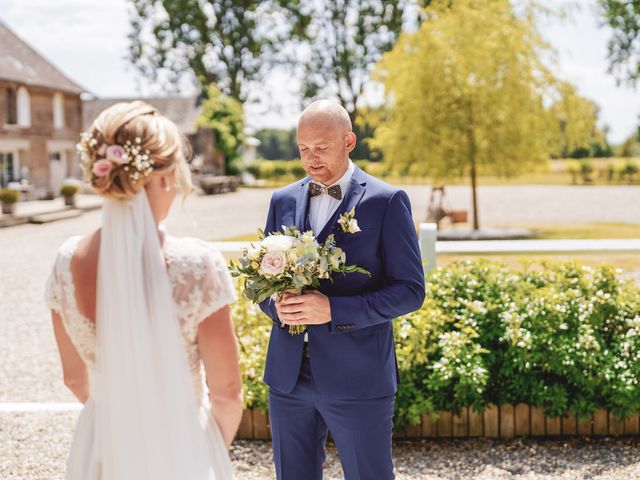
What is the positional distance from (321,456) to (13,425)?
142 inches

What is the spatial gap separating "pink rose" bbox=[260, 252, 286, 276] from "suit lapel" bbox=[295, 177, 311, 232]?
1.23 ft

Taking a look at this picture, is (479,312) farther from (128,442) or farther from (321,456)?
(128,442)

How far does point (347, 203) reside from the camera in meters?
3.18

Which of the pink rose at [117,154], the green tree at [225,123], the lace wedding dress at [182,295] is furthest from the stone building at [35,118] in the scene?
the pink rose at [117,154]

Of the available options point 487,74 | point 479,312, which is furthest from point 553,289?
point 487,74

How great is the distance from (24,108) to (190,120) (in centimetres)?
1595

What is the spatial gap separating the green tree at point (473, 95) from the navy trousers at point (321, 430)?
1817cm

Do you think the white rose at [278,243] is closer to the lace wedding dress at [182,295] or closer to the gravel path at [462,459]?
the lace wedding dress at [182,295]

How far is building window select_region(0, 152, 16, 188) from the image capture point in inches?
1455

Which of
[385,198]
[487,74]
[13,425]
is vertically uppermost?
[487,74]

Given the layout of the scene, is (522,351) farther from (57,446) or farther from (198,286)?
(198,286)

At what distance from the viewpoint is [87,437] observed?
2.46m

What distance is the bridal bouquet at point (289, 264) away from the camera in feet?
9.52

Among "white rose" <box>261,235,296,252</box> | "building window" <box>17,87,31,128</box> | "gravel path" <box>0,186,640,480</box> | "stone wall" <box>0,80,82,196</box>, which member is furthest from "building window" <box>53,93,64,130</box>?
"white rose" <box>261,235,296,252</box>
